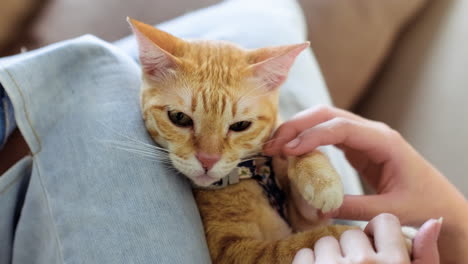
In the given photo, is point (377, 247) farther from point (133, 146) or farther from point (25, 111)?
point (25, 111)

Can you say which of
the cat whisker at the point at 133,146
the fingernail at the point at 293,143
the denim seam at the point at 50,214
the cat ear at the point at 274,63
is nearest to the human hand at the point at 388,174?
the fingernail at the point at 293,143

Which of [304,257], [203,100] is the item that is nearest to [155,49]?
[203,100]

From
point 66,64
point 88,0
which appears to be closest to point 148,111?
point 66,64

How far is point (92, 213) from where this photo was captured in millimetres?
688

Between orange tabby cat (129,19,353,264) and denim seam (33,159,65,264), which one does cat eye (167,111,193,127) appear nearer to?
orange tabby cat (129,19,353,264)

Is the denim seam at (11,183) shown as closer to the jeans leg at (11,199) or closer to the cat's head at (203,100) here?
the jeans leg at (11,199)

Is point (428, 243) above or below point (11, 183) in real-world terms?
below

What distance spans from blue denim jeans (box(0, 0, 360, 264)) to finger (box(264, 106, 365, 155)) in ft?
0.67

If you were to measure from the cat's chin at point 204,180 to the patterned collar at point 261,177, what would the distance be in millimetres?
40

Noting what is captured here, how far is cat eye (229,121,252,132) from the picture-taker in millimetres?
855

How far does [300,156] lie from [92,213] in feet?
1.39

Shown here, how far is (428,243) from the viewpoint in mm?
729

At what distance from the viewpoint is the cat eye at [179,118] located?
0.83 meters

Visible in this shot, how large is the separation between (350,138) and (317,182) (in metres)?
0.19
